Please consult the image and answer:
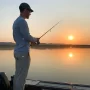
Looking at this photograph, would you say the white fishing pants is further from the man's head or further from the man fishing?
the man's head

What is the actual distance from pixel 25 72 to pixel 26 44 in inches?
21.6

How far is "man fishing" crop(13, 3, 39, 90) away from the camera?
4.57 metres

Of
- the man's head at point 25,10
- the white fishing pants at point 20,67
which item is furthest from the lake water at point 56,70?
the man's head at point 25,10

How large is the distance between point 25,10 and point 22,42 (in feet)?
2.07

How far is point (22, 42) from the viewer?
4.64m

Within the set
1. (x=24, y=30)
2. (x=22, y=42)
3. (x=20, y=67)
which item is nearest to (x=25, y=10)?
(x=24, y=30)

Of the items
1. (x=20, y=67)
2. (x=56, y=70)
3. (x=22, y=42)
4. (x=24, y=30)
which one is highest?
(x=24, y=30)

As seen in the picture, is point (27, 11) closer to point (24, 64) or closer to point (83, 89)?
point (24, 64)

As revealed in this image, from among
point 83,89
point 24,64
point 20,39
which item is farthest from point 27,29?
point 83,89

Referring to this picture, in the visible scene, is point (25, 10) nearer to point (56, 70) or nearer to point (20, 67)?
point (20, 67)

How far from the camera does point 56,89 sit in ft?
18.4

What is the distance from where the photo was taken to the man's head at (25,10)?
15.4ft

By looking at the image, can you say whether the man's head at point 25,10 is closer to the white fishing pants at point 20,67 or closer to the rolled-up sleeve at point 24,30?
the rolled-up sleeve at point 24,30

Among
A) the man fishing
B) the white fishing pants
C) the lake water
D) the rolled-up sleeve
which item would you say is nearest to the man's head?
the man fishing
